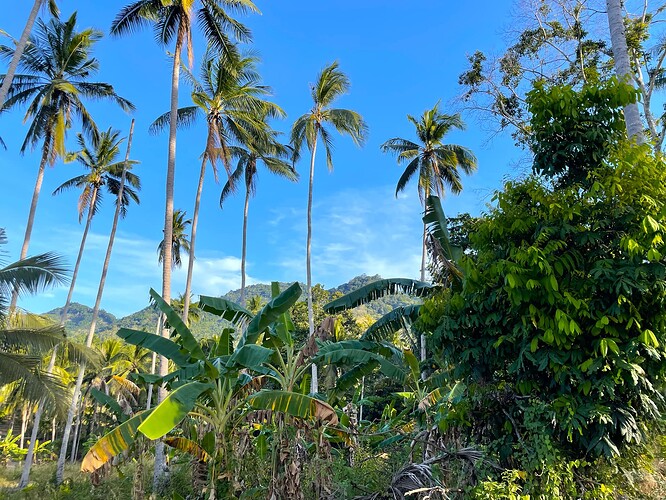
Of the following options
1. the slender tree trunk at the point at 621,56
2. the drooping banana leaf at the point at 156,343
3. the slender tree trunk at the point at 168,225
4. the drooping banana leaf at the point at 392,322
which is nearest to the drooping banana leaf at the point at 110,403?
the slender tree trunk at the point at 168,225

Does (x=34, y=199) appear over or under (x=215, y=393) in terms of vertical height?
over

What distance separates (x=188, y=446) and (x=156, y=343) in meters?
1.79

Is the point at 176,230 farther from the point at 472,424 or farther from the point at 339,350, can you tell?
the point at 472,424

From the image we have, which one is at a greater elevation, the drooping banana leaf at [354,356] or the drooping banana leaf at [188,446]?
the drooping banana leaf at [354,356]

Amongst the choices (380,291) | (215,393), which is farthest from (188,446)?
(380,291)

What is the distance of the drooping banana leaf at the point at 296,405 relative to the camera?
18.5ft

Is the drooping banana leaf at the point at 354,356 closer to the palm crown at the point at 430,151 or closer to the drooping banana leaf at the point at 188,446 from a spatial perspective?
the drooping banana leaf at the point at 188,446

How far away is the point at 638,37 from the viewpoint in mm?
11125

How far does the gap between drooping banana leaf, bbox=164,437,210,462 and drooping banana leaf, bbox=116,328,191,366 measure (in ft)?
4.45

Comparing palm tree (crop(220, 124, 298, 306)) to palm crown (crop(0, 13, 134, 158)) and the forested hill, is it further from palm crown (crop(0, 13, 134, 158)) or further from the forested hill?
the forested hill

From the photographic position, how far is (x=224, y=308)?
347 inches

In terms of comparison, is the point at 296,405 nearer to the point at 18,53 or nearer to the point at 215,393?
the point at 215,393

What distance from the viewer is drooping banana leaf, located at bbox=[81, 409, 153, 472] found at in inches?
207

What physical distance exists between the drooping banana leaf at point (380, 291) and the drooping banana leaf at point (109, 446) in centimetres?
494
